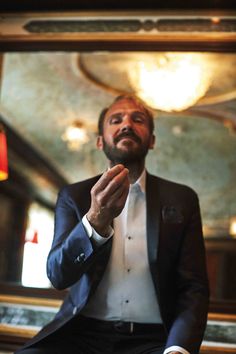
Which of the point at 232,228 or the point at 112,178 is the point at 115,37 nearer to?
the point at 232,228

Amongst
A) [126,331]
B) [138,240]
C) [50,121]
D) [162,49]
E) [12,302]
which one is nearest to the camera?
[126,331]

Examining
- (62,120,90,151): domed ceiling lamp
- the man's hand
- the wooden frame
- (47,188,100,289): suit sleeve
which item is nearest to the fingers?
the man's hand

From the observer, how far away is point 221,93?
2.84 m

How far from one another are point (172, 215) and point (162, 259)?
200 mm

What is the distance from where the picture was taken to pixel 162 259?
5.42 ft

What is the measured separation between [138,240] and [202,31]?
1.60m

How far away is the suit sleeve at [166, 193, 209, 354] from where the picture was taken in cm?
147

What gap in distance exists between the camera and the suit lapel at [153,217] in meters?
1.65

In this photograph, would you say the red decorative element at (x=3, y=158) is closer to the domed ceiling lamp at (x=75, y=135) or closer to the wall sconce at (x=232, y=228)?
the domed ceiling lamp at (x=75, y=135)

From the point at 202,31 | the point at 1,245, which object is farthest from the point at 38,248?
the point at 202,31

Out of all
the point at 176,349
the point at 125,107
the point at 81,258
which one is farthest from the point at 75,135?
the point at 176,349

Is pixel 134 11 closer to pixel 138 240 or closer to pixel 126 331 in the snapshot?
pixel 138 240

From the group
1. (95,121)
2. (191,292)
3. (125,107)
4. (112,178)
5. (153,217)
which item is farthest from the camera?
(95,121)

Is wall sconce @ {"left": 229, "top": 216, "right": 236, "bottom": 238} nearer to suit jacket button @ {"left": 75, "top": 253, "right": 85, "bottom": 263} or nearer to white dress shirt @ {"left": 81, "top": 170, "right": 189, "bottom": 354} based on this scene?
white dress shirt @ {"left": 81, "top": 170, "right": 189, "bottom": 354}
